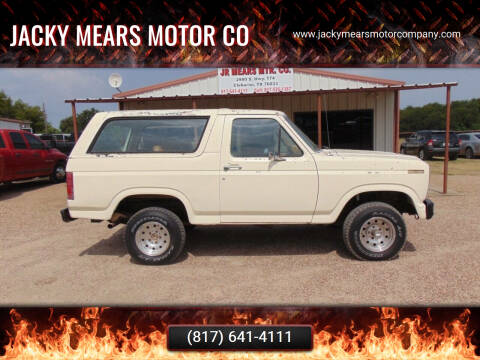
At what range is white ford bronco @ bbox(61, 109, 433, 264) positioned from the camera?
436 centimetres

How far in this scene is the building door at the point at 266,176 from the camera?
14.3 feet

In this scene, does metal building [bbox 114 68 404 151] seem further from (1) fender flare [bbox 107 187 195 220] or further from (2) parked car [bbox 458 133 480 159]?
(2) parked car [bbox 458 133 480 159]

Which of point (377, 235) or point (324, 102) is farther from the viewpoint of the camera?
point (324, 102)

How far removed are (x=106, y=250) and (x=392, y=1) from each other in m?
4.74

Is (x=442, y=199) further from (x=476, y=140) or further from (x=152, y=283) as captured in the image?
(x=476, y=140)

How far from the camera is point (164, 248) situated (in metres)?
4.47

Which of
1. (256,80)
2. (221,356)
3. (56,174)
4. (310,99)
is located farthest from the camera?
(310,99)

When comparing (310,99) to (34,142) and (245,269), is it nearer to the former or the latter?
(34,142)

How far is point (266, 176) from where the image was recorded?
171 inches

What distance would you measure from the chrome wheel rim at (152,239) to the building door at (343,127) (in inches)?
371

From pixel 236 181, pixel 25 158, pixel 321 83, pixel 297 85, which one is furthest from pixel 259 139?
pixel 25 158

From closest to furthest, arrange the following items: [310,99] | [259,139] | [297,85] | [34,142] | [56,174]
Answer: [259,139], [34,142], [297,85], [56,174], [310,99]

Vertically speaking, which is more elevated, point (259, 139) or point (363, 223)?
point (259, 139)

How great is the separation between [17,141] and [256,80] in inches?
295
